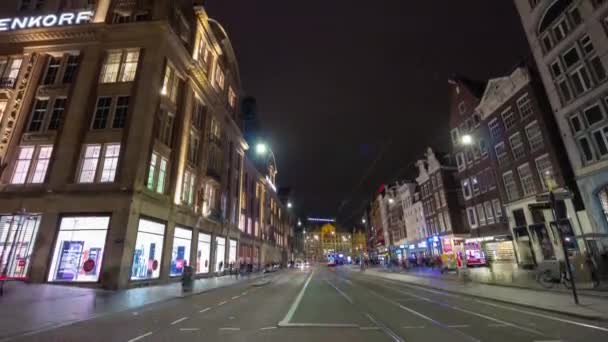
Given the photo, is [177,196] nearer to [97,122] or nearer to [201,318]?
[97,122]

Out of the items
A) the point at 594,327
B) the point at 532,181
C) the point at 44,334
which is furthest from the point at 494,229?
the point at 44,334

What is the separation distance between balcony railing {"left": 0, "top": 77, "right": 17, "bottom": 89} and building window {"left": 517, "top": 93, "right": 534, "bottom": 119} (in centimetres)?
4918

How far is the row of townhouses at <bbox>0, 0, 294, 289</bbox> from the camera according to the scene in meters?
19.3

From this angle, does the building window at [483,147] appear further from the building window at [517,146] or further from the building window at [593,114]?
the building window at [593,114]

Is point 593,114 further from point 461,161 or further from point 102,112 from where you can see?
point 102,112

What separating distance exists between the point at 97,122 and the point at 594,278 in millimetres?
34862

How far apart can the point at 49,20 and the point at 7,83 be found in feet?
22.8

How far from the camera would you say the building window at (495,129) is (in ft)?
105

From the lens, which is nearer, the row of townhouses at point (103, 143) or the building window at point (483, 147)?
the row of townhouses at point (103, 143)

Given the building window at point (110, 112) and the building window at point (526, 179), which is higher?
the building window at point (110, 112)

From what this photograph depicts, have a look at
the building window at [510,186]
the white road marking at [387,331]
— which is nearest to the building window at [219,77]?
the white road marking at [387,331]

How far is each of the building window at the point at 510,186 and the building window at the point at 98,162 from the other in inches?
1528

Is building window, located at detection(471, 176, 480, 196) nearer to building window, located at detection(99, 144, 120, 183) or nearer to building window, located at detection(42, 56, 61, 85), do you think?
→ building window, located at detection(99, 144, 120, 183)

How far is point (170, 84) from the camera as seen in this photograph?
87.4 feet
